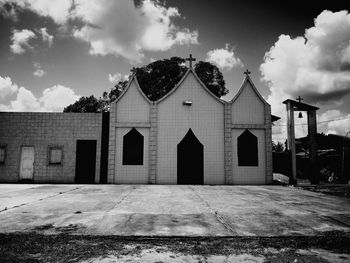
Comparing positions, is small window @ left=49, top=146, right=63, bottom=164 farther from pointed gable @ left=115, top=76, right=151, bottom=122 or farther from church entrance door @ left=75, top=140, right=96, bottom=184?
pointed gable @ left=115, top=76, right=151, bottom=122

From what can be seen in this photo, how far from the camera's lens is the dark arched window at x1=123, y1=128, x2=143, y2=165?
1642 cm

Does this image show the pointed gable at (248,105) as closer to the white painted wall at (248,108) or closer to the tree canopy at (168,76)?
the white painted wall at (248,108)

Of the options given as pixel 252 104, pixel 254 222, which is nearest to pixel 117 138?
pixel 252 104

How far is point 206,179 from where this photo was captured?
16594mm

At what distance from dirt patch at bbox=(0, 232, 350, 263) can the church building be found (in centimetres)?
1163

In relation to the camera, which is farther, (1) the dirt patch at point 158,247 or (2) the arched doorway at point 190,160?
(2) the arched doorway at point 190,160

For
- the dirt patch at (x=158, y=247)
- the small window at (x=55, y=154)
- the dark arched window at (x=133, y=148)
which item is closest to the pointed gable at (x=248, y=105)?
the dark arched window at (x=133, y=148)

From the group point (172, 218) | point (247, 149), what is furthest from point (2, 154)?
point (247, 149)

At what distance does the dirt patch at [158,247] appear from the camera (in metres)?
3.82

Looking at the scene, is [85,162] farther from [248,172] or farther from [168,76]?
[168,76]

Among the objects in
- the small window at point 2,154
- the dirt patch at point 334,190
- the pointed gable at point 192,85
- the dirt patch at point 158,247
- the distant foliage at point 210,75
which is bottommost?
the dirt patch at point 334,190

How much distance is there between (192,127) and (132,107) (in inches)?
164

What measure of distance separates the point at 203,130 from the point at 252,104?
3832 mm

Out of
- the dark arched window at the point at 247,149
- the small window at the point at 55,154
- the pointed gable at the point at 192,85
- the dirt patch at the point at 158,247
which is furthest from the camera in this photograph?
the pointed gable at the point at 192,85
